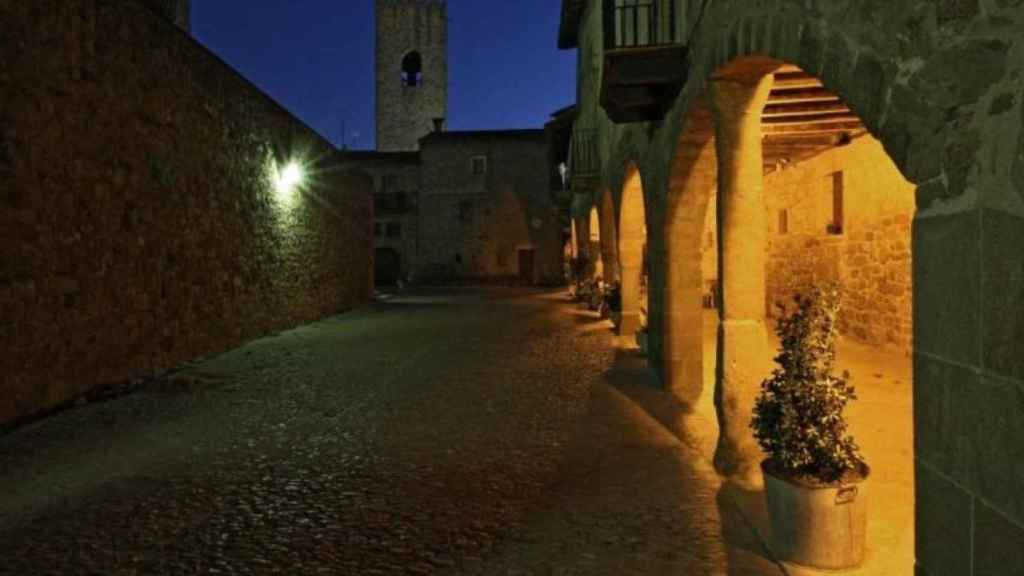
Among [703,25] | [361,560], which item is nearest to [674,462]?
[361,560]

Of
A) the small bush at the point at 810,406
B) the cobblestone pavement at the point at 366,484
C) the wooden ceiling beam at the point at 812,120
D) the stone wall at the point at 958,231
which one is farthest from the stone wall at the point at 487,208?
the stone wall at the point at 958,231

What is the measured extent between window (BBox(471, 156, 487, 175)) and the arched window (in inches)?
636

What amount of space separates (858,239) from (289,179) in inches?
450

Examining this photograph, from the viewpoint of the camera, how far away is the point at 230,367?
32.7ft

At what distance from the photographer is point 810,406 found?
3.54 metres

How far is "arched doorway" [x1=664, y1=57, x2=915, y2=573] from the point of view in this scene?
509cm

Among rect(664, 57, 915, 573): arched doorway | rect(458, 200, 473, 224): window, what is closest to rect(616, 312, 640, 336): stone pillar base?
rect(664, 57, 915, 573): arched doorway

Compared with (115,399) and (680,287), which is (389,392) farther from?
(680,287)

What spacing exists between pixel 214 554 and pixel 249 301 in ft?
32.5

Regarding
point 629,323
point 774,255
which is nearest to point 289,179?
point 629,323

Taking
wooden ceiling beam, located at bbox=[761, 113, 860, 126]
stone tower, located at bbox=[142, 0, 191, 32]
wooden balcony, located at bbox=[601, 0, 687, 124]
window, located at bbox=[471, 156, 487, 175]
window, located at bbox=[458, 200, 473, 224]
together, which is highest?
stone tower, located at bbox=[142, 0, 191, 32]

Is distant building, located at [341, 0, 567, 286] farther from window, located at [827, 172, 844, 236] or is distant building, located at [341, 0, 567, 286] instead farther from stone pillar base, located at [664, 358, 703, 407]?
stone pillar base, located at [664, 358, 703, 407]

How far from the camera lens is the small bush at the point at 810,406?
3.49 meters

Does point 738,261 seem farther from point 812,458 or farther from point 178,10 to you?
point 178,10
